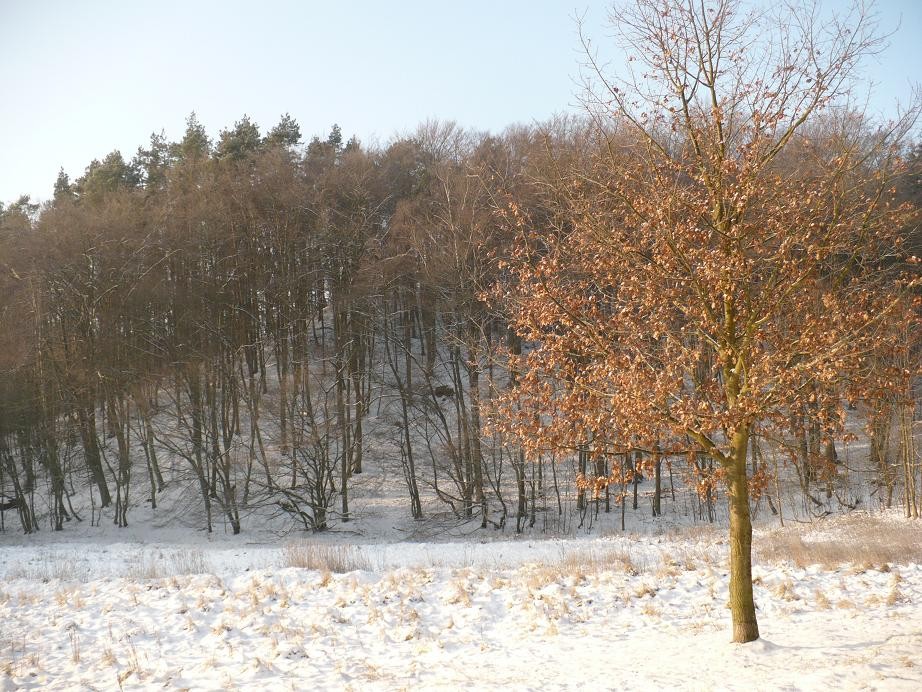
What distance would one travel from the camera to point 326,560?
12.1 m

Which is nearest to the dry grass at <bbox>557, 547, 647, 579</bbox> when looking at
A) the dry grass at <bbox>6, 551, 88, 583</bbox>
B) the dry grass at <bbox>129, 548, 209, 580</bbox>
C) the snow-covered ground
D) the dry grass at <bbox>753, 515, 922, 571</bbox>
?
the snow-covered ground

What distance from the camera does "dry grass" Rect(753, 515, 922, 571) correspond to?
35.1 ft

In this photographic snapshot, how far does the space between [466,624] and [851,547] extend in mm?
7408

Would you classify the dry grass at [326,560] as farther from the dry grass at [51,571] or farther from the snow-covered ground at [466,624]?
the dry grass at [51,571]

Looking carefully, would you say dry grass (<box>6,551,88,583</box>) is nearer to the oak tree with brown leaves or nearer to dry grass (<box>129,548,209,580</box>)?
dry grass (<box>129,548,209,580</box>)

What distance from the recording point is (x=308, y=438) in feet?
78.6

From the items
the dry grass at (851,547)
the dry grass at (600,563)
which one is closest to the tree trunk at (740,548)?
the dry grass at (600,563)

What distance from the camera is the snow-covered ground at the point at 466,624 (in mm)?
6973

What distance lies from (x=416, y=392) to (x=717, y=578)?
18421mm

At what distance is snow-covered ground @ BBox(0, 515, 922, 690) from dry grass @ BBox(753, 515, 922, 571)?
8 centimetres

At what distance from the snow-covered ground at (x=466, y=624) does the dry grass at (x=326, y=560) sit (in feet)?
0.27

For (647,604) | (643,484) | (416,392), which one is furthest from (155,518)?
(647,604)

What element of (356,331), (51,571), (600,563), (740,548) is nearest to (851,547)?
(600,563)

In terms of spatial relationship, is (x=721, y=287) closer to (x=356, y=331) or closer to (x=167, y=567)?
(x=167, y=567)
